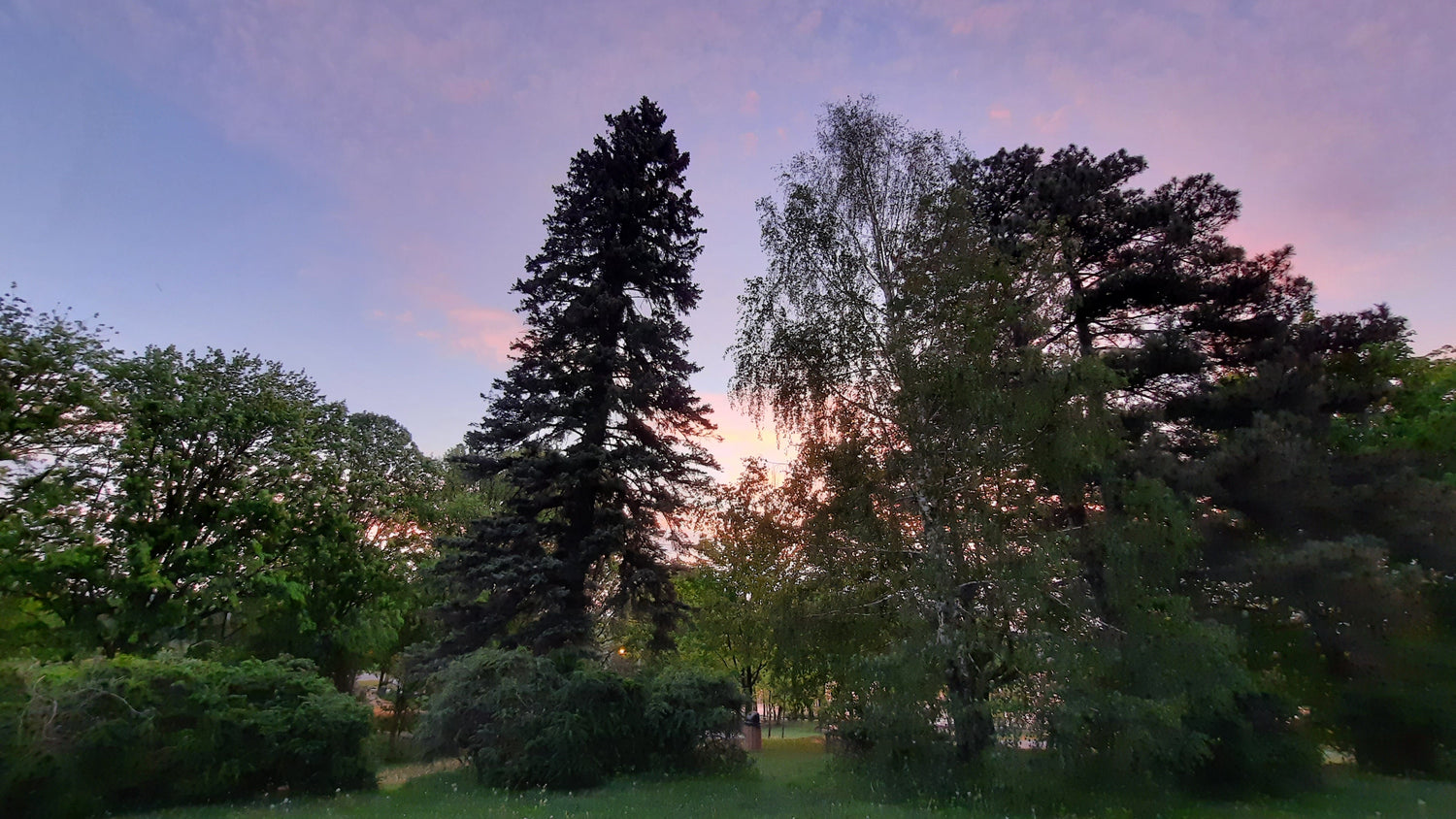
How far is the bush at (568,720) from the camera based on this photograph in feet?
41.7

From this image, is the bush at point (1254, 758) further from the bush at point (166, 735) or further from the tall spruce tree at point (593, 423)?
the bush at point (166, 735)

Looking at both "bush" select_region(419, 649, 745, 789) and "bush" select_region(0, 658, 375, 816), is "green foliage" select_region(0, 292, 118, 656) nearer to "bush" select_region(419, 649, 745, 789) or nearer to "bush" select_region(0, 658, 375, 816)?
"bush" select_region(0, 658, 375, 816)

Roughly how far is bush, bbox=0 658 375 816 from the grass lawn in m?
0.77

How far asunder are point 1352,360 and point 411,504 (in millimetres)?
28689

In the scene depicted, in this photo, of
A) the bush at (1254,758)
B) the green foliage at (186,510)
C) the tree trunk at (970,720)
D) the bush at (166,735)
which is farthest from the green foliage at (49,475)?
the bush at (1254,758)

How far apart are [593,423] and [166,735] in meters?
9.64

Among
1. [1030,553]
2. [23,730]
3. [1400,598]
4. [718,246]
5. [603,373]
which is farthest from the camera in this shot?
[718,246]

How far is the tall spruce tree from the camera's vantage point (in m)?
15.7

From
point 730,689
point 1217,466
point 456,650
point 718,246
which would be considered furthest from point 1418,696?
point 456,650

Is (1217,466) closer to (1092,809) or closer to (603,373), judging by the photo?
(1092,809)

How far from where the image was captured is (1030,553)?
10.5 m

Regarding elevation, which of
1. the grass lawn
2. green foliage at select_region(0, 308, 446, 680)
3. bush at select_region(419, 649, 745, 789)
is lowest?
the grass lawn

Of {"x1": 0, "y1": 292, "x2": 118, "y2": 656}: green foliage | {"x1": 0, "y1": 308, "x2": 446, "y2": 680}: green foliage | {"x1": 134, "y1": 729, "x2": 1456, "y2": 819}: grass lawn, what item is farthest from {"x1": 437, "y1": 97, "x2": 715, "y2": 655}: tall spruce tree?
{"x1": 0, "y1": 292, "x2": 118, "y2": 656}: green foliage

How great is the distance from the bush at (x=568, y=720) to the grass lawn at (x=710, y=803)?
1.99ft
